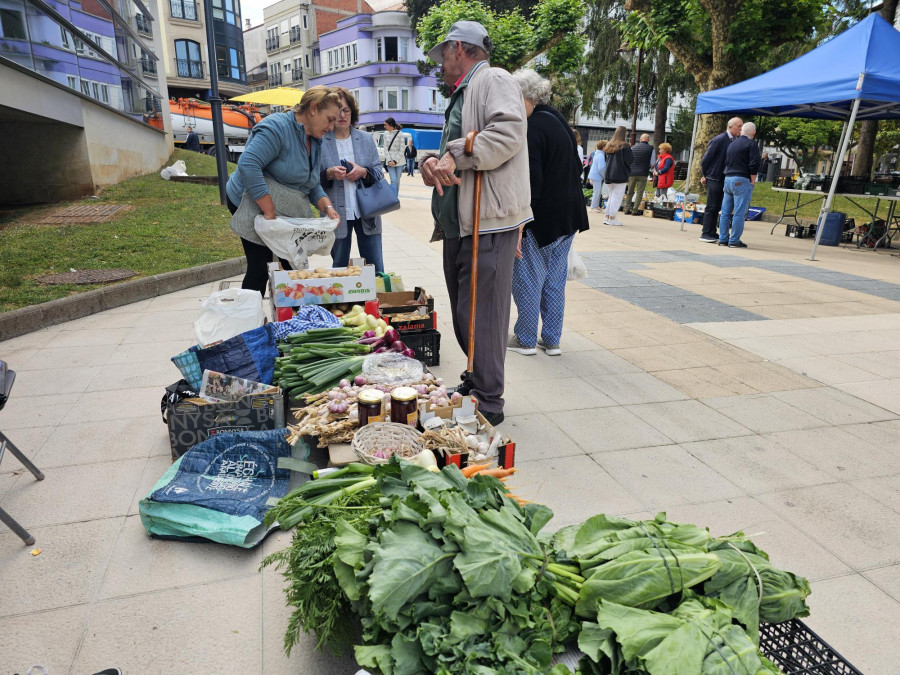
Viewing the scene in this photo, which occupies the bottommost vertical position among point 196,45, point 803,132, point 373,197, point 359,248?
point 359,248

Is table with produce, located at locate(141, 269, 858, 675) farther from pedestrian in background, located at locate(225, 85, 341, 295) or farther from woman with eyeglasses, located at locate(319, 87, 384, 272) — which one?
woman with eyeglasses, located at locate(319, 87, 384, 272)

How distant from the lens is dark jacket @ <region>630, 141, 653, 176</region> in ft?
48.1

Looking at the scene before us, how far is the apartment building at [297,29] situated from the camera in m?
61.3

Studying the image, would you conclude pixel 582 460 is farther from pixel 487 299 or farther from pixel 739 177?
pixel 739 177

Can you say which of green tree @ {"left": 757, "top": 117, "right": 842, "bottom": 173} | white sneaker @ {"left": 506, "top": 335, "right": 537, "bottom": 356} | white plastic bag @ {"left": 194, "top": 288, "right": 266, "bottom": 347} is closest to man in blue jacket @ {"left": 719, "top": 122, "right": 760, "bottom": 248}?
white sneaker @ {"left": 506, "top": 335, "right": 537, "bottom": 356}

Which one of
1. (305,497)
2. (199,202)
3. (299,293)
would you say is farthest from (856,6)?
(305,497)

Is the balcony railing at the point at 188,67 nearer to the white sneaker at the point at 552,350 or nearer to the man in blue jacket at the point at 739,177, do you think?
the man in blue jacket at the point at 739,177

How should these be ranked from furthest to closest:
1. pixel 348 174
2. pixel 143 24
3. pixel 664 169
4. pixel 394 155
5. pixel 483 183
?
pixel 143 24
pixel 664 169
pixel 394 155
pixel 348 174
pixel 483 183

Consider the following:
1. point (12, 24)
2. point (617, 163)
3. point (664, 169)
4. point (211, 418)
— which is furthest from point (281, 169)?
point (664, 169)

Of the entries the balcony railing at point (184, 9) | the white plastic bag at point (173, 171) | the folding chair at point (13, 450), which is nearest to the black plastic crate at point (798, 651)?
the folding chair at point (13, 450)

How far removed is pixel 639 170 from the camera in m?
15.0

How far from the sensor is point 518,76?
4223 mm

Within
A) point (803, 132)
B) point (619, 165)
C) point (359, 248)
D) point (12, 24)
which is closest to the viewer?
point (359, 248)

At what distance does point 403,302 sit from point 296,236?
41.3 inches
